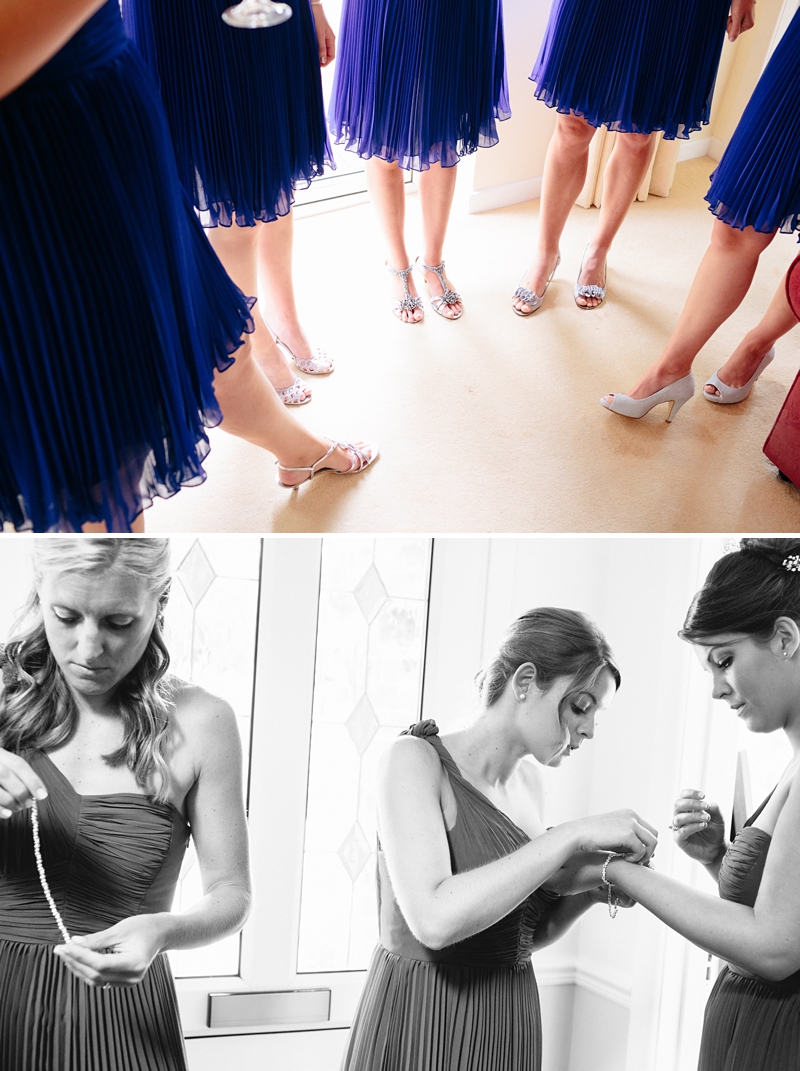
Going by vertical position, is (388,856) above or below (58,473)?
below

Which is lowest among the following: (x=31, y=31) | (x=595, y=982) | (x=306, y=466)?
(x=595, y=982)

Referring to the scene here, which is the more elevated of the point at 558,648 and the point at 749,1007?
the point at 558,648

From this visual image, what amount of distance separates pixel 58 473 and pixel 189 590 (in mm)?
188

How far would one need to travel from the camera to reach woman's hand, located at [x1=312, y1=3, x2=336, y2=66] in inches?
68.8

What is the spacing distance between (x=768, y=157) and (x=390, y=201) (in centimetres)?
88

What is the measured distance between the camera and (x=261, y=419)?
1.63 metres

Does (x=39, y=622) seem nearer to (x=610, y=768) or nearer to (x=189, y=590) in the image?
(x=189, y=590)

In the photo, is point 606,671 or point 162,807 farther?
point 606,671

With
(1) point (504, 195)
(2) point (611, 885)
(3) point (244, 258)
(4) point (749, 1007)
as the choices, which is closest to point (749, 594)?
(2) point (611, 885)

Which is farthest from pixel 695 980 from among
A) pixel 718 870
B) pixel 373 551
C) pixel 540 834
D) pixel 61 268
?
pixel 61 268

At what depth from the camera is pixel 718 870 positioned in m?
1.12

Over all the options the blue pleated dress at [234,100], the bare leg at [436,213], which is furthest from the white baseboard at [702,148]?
the blue pleated dress at [234,100]

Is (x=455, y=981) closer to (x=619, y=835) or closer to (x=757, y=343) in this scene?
(x=619, y=835)

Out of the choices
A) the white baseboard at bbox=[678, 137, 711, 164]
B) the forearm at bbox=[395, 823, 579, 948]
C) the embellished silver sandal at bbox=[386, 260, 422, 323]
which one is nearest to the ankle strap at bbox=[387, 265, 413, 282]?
the embellished silver sandal at bbox=[386, 260, 422, 323]
